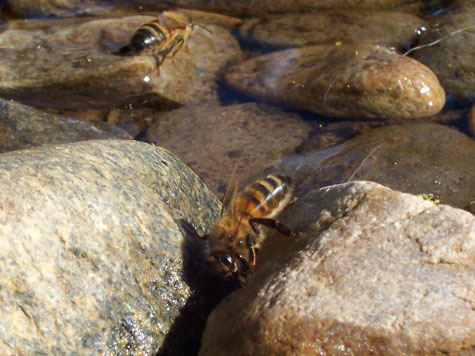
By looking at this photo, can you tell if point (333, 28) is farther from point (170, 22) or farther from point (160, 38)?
point (160, 38)

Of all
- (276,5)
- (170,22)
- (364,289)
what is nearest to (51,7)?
(170,22)

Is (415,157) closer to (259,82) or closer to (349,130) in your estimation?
(349,130)

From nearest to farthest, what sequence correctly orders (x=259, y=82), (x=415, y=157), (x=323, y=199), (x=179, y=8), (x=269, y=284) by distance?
(x=269, y=284) → (x=323, y=199) → (x=415, y=157) → (x=259, y=82) → (x=179, y=8)

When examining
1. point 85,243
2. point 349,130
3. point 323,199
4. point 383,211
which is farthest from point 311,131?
point 85,243

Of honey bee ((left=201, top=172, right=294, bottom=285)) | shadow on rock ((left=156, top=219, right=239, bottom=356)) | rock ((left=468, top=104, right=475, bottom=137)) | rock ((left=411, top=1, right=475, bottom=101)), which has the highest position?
honey bee ((left=201, top=172, right=294, bottom=285))

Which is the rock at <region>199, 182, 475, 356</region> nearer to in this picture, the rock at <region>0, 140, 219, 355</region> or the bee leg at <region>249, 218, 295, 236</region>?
the bee leg at <region>249, 218, 295, 236</region>

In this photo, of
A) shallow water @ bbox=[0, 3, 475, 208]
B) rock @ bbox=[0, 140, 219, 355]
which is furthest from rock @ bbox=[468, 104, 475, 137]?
rock @ bbox=[0, 140, 219, 355]

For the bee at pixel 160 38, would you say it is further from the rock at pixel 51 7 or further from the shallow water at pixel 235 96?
the rock at pixel 51 7
